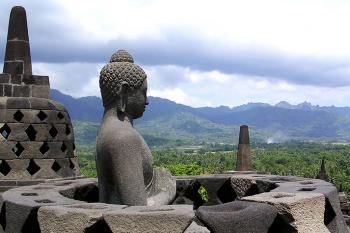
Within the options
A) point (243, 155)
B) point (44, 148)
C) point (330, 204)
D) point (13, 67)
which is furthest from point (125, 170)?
point (243, 155)

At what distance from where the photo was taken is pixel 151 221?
121 inches

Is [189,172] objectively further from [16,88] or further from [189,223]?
[189,223]

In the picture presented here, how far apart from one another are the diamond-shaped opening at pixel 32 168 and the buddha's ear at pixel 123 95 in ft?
14.3

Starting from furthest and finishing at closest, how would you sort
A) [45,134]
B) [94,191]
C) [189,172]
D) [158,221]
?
[189,172], [45,134], [94,191], [158,221]

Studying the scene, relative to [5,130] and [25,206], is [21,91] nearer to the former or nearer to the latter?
[5,130]

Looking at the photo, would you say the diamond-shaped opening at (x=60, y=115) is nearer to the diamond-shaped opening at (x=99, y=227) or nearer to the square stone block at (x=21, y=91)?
the square stone block at (x=21, y=91)

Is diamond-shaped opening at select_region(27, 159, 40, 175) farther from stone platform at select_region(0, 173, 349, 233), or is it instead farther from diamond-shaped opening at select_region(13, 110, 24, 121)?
stone platform at select_region(0, 173, 349, 233)

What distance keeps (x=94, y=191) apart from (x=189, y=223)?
2730 mm

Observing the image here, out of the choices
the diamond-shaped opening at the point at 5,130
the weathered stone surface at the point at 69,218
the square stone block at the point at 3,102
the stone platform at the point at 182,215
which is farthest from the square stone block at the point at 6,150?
the weathered stone surface at the point at 69,218

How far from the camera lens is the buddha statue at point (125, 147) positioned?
4.04 meters

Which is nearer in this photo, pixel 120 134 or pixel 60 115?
pixel 120 134

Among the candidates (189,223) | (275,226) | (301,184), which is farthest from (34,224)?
(301,184)

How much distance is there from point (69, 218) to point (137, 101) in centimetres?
153

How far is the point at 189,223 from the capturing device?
122 inches
